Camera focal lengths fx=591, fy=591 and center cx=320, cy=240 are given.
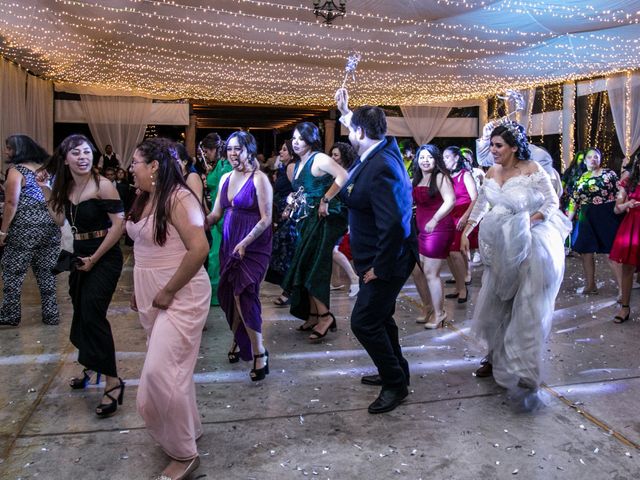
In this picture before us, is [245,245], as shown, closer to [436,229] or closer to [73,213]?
[73,213]

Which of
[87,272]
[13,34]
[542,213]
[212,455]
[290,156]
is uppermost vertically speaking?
[13,34]

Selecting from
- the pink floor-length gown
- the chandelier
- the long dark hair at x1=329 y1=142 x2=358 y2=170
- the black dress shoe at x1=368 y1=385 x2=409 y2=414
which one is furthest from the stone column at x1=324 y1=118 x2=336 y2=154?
the pink floor-length gown

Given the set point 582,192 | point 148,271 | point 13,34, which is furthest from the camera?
point 13,34

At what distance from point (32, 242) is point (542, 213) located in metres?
4.09

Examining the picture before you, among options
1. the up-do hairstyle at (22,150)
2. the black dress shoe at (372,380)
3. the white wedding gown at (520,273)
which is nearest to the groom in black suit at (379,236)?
the black dress shoe at (372,380)

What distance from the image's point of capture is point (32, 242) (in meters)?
5.05

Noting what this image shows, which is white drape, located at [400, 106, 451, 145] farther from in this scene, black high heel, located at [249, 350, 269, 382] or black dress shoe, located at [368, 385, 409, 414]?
black dress shoe, located at [368, 385, 409, 414]

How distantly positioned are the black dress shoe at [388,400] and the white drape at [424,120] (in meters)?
13.0

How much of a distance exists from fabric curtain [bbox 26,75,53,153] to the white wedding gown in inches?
396

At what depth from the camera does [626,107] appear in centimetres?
1066

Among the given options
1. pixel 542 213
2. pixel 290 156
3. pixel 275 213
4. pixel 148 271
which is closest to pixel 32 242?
pixel 275 213

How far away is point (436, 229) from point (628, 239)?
168cm

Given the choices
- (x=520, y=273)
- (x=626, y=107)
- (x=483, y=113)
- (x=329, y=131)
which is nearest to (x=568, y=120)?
(x=626, y=107)

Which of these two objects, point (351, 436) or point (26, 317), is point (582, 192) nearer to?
point (351, 436)
